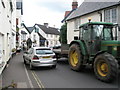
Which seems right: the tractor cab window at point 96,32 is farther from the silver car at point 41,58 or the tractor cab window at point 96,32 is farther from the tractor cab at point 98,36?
the silver car at point 41,58

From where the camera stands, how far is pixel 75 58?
356 inches

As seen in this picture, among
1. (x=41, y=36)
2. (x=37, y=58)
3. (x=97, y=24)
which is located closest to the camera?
(x=97, y=24)

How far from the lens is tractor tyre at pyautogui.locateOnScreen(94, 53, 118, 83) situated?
5.73 meters

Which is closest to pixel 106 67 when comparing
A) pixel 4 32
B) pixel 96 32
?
pixel 96 32

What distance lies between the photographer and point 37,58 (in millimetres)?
8812

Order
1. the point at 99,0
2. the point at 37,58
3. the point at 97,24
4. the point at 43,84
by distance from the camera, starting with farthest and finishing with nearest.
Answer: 1. the point at 99,0
2. the point at 37,58
3. the point at 97,24
4. the point at 43,84

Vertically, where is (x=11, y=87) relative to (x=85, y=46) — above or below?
below

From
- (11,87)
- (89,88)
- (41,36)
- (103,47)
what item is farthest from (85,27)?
(41,36)

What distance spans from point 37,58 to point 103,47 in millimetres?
4044

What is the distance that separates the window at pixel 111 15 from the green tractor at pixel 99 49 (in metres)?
6.10

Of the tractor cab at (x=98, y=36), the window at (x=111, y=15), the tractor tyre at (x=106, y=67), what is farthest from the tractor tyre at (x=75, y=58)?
the window at (x=111, y=15)

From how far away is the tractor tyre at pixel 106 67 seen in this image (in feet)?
18.8

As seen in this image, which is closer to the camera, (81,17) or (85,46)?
(85,46)

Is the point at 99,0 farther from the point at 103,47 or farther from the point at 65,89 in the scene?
the point at 65,89
